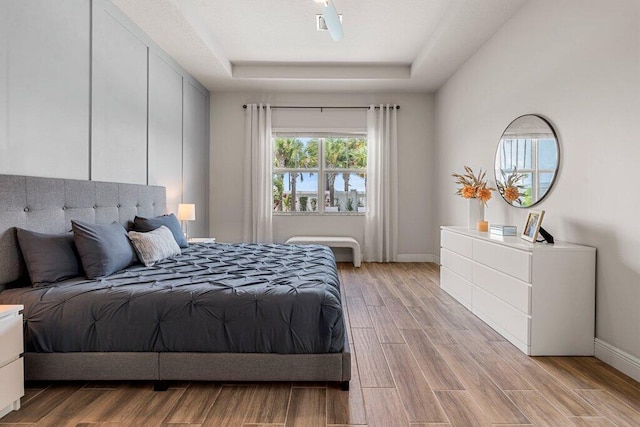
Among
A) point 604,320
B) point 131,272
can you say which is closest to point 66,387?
point 131,272

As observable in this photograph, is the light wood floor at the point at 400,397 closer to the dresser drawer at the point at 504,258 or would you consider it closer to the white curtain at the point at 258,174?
the dresser drawer at the point at 504,258

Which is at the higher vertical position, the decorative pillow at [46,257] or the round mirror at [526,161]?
the round mirror at [526,161]

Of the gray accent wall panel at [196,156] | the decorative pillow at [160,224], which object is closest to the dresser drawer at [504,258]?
the decorative pillow at [160,224]

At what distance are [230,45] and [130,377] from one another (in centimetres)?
395

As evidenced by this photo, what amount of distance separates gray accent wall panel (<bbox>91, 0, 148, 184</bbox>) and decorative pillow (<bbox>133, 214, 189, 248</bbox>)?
424mm

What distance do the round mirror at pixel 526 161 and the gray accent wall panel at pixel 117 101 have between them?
357 cm

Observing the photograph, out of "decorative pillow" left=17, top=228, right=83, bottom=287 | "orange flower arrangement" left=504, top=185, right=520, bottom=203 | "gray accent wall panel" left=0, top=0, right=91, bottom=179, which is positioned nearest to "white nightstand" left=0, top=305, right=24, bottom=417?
"decorative pillow" left=17, top=228, right=83, bottom=287

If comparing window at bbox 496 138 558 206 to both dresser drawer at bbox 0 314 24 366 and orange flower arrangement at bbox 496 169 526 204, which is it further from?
dresser drawer at bbox 0 314 24 366

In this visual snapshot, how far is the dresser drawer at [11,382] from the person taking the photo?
5.40 ft

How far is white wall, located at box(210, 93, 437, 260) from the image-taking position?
587cm

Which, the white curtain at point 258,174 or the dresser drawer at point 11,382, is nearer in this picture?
the dresser drawer at point 11,382

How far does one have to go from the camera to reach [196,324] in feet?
6.34

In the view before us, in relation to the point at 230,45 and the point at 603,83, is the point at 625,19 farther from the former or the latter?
the point at 230,45

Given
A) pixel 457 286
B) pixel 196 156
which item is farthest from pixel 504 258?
pixel 196 156
